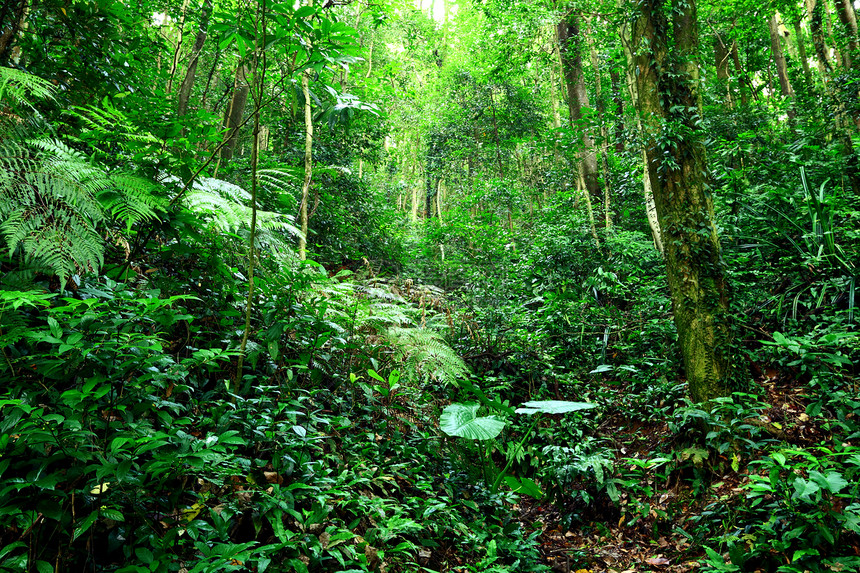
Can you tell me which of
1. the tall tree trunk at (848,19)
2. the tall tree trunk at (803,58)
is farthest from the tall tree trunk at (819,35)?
the tall tree trunk at (848,19)

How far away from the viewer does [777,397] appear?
3.89m

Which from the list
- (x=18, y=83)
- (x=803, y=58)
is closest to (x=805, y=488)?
(x=18, y=83)

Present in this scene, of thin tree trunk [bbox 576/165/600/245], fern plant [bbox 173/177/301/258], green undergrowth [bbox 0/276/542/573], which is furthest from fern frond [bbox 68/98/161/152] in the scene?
thin tree trunk [bbox 576/165/600/245]

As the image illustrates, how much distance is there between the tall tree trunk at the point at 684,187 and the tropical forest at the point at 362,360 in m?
0.02

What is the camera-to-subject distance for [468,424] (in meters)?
3.06

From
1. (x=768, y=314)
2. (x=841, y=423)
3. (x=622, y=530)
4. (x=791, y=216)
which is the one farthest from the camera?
(x=791, y=216)

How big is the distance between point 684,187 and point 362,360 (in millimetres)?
3149

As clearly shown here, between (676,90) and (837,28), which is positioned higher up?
(837,28)

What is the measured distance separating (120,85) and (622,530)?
511cm

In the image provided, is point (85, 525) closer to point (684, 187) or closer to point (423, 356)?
point (423, 356)

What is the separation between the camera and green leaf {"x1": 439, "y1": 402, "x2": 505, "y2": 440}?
9.54ft

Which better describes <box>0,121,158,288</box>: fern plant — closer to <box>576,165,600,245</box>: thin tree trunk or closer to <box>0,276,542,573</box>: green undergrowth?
<box>0,276,542,573</box>: green undergrowth

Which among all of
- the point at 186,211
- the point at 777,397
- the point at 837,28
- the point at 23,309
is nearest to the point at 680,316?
the point at 777,397

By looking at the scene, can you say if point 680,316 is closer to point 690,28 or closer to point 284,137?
point 690,28
